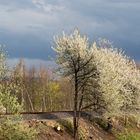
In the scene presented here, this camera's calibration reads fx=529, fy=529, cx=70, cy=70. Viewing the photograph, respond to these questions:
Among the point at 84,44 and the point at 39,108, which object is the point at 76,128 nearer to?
the point at 84,44

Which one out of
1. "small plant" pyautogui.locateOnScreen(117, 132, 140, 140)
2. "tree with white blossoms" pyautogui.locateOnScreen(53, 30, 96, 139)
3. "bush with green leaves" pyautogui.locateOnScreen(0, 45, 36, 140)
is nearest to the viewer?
"bush with green leaves" pyautogui.locateOnScreen(0, 45, 36, 140)

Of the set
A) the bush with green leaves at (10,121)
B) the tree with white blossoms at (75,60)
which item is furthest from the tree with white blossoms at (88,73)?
the bush with green leaves at (10,121)

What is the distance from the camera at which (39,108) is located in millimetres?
148000

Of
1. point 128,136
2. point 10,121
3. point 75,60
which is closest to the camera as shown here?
point 10,121

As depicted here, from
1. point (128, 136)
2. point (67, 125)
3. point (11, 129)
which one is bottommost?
point (128, 136)

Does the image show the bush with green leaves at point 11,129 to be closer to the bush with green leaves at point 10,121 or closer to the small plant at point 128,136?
the bush with green leaves at point 10,121

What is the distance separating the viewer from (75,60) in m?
60.9

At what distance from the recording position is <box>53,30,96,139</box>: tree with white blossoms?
6084cm

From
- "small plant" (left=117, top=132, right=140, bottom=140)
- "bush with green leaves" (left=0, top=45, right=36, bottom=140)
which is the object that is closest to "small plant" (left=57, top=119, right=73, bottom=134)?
"small plant" (left=117, top=132, right=140, bottom=140)

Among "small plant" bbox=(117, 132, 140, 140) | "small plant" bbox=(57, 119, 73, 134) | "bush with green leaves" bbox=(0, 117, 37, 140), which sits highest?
"bush with green leaves" bbox=(0, 117, 37, 140)

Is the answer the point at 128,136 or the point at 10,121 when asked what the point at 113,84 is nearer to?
the point at 128,136

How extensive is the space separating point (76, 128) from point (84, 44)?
32.3 ft

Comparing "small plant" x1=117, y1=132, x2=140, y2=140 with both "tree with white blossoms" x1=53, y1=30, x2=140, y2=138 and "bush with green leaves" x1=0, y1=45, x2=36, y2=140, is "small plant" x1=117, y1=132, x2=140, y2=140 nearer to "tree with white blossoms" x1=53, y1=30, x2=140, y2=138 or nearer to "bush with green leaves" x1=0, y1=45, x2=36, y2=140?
"tree with white blossoms" x1=53, y1=30, x2=140, y2=138

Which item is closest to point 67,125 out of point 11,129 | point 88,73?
point 88,73
